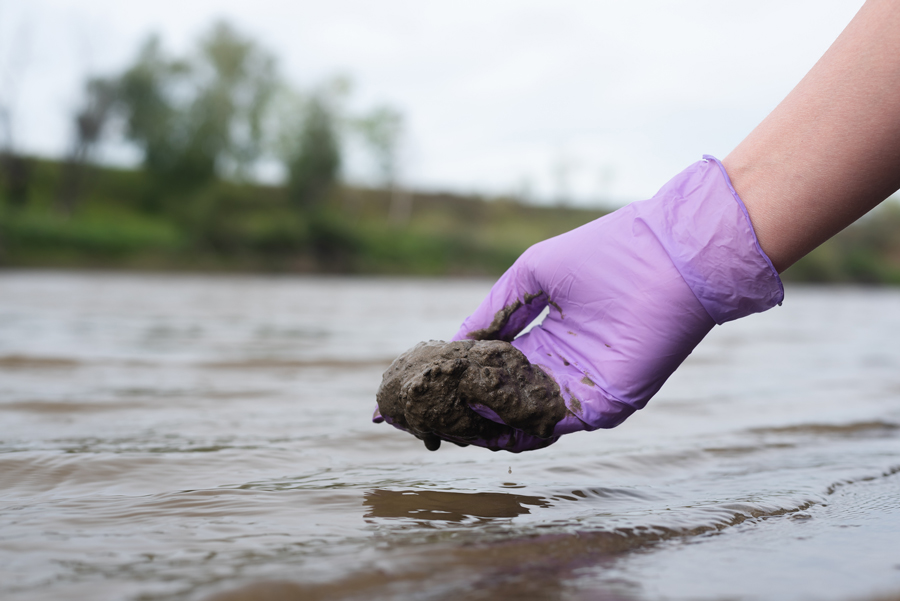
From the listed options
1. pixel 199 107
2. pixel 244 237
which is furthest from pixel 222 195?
pixel 199 107

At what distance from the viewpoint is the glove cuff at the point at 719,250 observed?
5.48 ft

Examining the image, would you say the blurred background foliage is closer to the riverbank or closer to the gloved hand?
the riverbank

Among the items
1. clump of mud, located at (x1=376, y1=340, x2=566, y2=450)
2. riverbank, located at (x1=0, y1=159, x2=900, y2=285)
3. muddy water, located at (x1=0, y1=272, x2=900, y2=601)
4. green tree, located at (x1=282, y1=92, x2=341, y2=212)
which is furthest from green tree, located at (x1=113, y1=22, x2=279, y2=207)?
clump of mud, located at (x1=376, y1=340, x2=566, y2=450)

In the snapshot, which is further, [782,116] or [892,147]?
[782,116]

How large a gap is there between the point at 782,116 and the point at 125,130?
140ft

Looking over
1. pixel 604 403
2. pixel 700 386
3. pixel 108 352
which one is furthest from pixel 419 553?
pixel 108 352

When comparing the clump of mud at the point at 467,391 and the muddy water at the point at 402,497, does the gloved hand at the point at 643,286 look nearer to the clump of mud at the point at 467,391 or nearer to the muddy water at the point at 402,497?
the clump of mud at the point at 467,391

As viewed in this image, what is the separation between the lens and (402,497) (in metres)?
1.72

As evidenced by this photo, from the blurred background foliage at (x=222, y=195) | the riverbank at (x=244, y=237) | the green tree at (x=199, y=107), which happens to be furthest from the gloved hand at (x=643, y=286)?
the green tree at (x=199, y=107)

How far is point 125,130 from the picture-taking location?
3900 cm

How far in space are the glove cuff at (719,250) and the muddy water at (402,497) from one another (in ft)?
1.61

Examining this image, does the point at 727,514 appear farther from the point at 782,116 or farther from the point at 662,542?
the point at 782,116

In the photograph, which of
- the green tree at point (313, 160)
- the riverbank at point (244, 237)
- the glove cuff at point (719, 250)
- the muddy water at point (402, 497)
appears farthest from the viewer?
the green tree at point (313, 160)

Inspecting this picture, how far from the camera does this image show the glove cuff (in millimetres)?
1669
